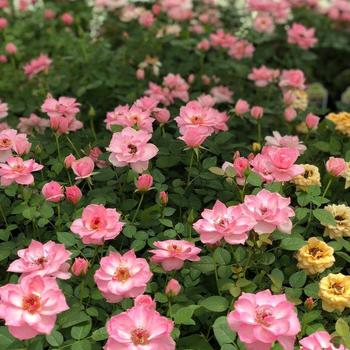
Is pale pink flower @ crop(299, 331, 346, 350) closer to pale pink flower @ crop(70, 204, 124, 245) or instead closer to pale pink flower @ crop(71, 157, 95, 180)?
pale pink flower @ crop(70, 204, 124, 245)

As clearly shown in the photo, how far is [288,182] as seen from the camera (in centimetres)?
168

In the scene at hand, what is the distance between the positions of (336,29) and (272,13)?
2.06 feet

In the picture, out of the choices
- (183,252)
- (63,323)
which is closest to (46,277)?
(63,323)

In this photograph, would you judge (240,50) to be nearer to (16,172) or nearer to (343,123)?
(343,123)

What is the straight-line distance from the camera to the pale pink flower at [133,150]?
1.54 meters

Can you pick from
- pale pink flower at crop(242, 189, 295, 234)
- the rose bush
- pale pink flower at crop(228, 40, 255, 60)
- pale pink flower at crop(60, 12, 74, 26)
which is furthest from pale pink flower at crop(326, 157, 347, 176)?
pale pink flower at crop(60, 12, 74, 26)

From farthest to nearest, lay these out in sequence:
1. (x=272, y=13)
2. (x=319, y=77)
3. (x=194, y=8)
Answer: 1. (x=319, y=77)
2. (x=194, y=8)
3. (x=272, y=13)

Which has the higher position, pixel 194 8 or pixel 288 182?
pixel 288 182

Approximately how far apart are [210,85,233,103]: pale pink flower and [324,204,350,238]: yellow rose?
1.11 meters

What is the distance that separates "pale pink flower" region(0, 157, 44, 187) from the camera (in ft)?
4.85

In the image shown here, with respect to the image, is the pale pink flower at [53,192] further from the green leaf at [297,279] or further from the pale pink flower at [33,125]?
the pale pink flower at [33,125]

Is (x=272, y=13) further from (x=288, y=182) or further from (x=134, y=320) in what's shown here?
(x=134, y=320)

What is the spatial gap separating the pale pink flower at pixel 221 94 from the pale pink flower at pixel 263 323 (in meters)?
1.52

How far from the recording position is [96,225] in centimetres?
133
